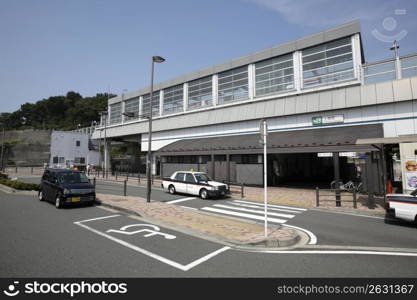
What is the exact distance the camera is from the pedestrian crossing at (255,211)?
9.20m

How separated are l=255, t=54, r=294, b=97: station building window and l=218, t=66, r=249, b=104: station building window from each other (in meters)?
1.41

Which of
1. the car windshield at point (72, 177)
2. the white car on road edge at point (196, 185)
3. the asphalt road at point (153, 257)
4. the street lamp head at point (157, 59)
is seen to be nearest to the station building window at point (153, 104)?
the white car on road edge at point (196, 185)

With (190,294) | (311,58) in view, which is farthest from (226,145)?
(190,294)

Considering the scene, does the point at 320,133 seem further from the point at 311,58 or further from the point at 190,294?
the point at 190,294

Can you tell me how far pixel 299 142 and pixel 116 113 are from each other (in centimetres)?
→ 3376

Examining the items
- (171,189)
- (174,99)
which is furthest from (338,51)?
(174,99)

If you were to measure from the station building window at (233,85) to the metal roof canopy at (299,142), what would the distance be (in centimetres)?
487

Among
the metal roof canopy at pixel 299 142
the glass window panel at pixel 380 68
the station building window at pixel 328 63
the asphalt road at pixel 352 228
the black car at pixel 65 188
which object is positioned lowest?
the asphalt road at pixel 352 228

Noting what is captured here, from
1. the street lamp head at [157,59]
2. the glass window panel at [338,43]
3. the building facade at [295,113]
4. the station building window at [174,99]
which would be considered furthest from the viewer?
the station building window at [174,99]

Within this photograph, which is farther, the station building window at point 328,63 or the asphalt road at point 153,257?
the station building window at point 328,63

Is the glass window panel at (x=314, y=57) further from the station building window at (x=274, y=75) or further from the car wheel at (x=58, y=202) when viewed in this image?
the car wheel at (x=58, y=202)

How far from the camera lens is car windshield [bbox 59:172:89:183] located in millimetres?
11073

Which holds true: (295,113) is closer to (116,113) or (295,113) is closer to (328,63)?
(328,63)

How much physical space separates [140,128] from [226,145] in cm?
1675
